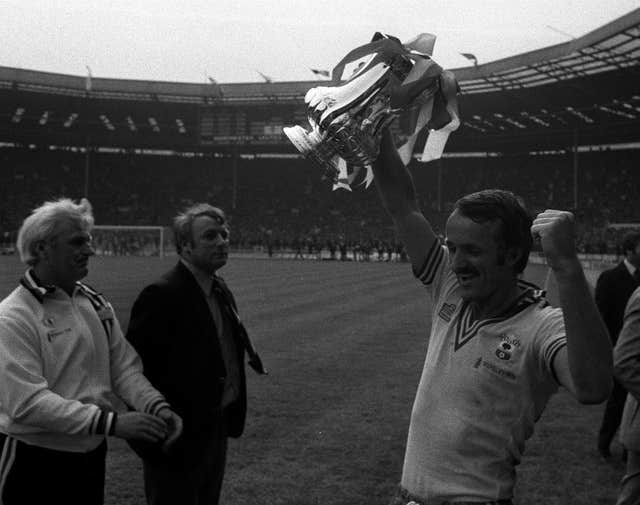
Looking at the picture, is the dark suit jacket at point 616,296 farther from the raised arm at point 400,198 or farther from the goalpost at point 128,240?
the goalpost at point 128,240

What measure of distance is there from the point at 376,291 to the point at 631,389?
54.6 ft

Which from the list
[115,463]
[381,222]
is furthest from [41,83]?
[115,463]

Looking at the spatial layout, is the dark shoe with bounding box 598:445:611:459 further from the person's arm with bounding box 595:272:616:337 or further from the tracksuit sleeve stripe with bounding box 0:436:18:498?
the tracksuit sleeve stripe with bounding box 0:436:18:498

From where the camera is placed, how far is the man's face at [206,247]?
3.68 metres

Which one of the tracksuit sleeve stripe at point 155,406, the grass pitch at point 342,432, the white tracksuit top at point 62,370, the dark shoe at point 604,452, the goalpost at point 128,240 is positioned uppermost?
the white tracksuit top at point 62,370

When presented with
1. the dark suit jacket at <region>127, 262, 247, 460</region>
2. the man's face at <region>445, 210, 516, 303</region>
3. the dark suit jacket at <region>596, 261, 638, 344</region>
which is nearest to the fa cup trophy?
the man's face at <region>445, 210, 516, 303</region>

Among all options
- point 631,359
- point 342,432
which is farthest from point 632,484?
point 342,432

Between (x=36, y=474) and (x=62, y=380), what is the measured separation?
0.36 meters

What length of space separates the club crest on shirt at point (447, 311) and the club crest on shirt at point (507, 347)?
22 cm

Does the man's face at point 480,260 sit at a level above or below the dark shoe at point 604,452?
above

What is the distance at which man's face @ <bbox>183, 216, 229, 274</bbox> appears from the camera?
3.68 metres

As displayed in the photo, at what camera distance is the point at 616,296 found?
5727 mm

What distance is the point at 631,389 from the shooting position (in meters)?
3.05

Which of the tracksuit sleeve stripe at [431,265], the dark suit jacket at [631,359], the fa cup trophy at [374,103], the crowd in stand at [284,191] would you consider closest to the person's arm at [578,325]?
the tracksuit sleeve stripe at [431,265]
